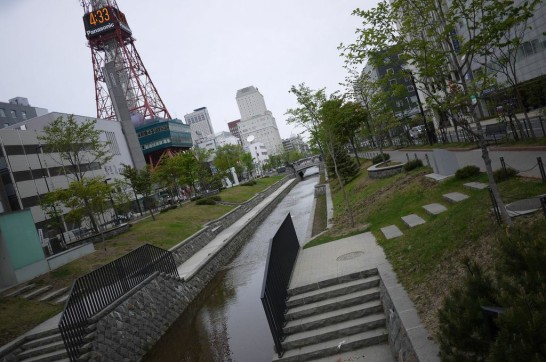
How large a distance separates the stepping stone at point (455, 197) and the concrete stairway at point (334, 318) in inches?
157

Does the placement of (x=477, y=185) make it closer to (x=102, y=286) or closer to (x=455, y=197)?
(x=455, y=197)

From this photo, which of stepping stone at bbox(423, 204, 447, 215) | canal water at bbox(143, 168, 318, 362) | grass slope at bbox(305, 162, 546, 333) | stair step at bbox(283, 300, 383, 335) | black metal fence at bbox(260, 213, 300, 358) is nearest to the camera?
grass slope at bbox(305, 162, 546, 333)

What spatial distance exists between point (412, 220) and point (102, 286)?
9459 mm

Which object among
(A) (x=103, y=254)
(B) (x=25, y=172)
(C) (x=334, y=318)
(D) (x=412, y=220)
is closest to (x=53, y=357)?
(C) (x=334, y=318)

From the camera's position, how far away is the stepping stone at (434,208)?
12.4 m

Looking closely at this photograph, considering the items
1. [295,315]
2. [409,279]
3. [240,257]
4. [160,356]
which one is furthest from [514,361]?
[240,257]

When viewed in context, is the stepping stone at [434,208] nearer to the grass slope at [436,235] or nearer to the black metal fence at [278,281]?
the grass slope at [436,235]

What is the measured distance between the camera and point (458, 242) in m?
8.55

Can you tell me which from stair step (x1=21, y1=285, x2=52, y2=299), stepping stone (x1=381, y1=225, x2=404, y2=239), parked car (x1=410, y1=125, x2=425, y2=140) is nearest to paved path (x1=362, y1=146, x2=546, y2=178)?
stepping stone (x1=381, y1=225, x2=404, y2=239)

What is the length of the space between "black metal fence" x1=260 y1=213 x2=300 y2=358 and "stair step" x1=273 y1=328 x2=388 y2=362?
1.18 feet

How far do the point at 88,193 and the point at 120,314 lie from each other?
1493cm

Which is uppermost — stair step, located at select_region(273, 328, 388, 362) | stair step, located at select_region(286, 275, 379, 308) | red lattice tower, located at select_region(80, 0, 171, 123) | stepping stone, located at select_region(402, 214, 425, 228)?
red lattice tower, located at select_region(80, 0, 171, 123)

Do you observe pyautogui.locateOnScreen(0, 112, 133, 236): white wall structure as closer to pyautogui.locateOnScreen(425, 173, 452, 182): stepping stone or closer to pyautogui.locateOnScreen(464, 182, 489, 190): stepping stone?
pyautogui.locateOnScreen(425, 173, 452, 182): stepping stone

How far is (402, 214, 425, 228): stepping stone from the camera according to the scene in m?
12.6
